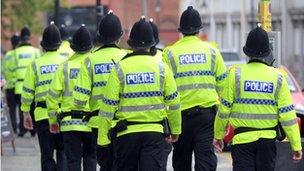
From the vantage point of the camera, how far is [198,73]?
38.7ft

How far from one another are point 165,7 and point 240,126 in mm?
63525

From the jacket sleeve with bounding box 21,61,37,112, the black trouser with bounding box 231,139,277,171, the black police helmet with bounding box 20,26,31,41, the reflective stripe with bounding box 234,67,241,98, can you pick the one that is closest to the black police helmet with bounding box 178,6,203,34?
the reflective stripe with bounding box 234,67,241,98

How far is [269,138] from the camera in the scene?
1028cm

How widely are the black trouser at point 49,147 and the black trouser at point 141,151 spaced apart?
11.2 ft

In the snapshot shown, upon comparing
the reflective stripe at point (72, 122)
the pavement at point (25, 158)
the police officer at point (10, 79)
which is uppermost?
the reflective stripe at point (72, 122)

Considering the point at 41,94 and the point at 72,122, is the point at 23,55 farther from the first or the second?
the point at 72,122

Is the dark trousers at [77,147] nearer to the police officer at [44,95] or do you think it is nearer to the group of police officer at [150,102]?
the group of police officer at [150,102]

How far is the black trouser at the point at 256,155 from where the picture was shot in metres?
10.3

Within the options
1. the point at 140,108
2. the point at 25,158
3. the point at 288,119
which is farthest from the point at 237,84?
the point at 25,158

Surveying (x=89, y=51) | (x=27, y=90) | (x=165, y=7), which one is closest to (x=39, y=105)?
(x=27, y=90)

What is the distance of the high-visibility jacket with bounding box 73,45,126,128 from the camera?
11813 mm

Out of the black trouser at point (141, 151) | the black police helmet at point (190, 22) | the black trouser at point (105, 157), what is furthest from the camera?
the black police helmet at point (190, 22)

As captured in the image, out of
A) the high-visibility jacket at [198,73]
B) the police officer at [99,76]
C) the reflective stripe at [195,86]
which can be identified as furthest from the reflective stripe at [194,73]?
the police officer at [99,76]

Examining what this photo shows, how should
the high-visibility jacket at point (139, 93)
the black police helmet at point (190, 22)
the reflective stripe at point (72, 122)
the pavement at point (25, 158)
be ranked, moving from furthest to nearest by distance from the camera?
the pavement at point (25, 158) → the reflective stripe at point (72, 122) → the black police helmet at point (190, 22) → the high-visibility jacket at point (139, 93)
